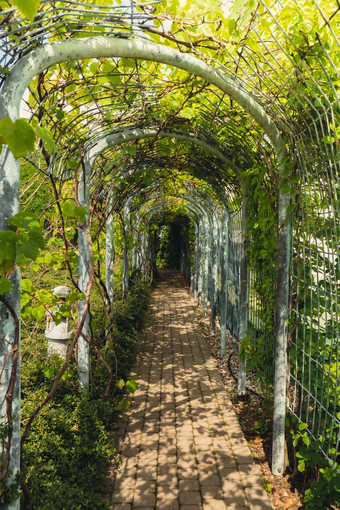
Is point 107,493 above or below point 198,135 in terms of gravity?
below

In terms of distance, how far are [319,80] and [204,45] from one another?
721mm

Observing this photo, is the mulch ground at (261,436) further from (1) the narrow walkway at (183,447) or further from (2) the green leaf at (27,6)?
(2) the green leaf at (27,6)

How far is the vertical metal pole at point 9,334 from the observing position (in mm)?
1482

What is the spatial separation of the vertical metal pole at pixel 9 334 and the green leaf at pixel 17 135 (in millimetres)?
190

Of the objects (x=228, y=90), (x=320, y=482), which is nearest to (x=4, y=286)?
(x=228, y=90)

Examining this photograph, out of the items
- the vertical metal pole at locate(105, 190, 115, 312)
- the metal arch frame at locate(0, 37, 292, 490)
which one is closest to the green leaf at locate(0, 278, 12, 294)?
the metal arch frame at locate(0, 37, 292, 490)

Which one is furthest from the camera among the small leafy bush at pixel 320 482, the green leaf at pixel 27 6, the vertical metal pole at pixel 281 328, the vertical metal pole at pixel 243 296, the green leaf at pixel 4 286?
the vertical metal pole at pixel 243 296

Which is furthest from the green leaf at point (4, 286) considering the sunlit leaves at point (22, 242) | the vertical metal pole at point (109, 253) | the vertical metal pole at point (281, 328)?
the vertical metal pole at point (109, 253)

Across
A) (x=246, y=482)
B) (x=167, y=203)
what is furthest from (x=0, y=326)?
(x=167, y=203)

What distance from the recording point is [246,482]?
2.99 m

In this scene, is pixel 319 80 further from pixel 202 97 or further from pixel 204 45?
pixel 202 97

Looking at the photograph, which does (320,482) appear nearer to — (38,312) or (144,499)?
(144,499)

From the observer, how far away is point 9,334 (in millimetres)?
1534

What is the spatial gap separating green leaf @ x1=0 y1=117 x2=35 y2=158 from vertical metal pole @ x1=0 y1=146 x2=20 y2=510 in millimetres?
190
